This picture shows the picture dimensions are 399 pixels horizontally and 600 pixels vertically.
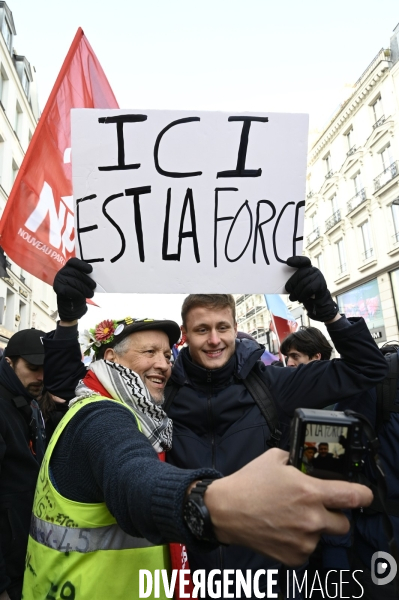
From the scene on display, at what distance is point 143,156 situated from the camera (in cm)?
198

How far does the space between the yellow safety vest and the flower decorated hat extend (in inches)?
25.3

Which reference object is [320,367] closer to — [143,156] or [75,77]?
[143,156]

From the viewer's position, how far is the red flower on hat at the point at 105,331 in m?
1.88

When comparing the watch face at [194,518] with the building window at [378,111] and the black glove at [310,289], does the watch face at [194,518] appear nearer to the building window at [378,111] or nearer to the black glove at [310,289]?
the black glove at [310,289]

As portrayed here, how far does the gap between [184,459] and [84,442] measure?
2.70ft

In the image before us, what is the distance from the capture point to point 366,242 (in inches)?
830

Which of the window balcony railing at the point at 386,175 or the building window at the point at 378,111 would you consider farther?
the building window at the point at 378,111

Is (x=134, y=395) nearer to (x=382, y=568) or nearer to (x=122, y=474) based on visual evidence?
(x=122, y=474)

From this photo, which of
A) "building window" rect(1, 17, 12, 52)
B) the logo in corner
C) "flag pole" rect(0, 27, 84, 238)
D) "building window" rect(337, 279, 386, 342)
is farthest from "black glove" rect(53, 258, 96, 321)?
"building window" rect(1, 17, 12, 52)

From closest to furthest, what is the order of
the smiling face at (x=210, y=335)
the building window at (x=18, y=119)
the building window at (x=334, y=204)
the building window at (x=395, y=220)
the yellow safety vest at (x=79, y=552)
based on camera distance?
the yellow safety vest at (x=79, y=552)
the smiling face at (x=210, y=335)
the building window at (x=18, y=119)
the building window at (x=395, y=220)
the building window at (x=334, y=204)

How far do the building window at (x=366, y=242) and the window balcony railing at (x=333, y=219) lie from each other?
204 cm

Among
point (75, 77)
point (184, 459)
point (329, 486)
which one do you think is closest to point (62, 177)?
point (75, 77)

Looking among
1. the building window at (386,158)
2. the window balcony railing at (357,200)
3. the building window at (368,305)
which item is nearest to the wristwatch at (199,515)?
the building window at (368,305)

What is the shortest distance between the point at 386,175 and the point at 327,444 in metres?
21.6
